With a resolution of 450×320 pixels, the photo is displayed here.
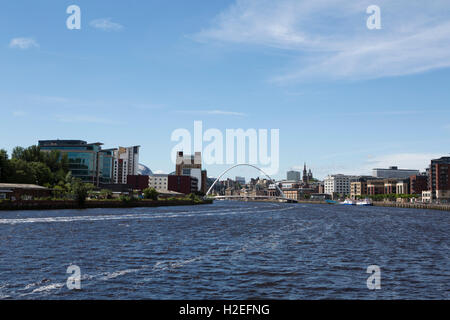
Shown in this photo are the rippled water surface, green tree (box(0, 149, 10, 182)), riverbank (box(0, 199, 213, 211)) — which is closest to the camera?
the rippled water surface

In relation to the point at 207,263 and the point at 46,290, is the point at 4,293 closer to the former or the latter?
the point at 46,290

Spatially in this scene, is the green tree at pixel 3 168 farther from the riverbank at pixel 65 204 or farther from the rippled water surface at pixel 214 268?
the rippled water surface at pixel 214 268

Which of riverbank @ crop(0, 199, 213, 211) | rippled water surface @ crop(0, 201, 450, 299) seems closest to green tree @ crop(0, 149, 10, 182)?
riverbank @ crop(0, 199, 213, 211)

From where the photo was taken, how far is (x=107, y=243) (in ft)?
136

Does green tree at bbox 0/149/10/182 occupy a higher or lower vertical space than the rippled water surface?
higher

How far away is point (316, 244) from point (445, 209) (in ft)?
554

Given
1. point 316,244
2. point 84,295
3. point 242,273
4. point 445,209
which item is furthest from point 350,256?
point 445,209

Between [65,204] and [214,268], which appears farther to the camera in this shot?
[65,204]

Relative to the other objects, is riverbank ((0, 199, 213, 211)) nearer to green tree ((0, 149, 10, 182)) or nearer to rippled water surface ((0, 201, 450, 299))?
green tree ((0, 149, 10, 182))

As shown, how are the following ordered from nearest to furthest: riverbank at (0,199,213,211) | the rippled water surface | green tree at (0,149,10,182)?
the rippled water surface < riverbank at (0,199,213,211) < green tree at (0,149,10,182)

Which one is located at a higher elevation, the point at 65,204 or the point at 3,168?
the point at 3,168

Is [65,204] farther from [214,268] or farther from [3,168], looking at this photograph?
[214,268]

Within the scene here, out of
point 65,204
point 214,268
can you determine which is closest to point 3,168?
point 65,204
